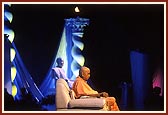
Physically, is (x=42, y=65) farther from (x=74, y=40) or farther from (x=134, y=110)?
(x=134, y=110)

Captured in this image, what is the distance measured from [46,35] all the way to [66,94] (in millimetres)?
672

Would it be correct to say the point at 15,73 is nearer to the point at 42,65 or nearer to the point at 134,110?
the point at 42,65

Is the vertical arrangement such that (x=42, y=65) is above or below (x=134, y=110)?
above

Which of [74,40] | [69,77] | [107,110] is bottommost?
[107,110]

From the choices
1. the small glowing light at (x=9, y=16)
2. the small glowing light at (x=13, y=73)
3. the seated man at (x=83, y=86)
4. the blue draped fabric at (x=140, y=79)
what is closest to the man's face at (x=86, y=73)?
the seated man at (x=83, y=86)

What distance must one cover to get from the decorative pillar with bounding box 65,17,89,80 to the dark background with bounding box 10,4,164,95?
0.18 feet

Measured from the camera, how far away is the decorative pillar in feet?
18.8

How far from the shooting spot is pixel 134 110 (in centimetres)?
567

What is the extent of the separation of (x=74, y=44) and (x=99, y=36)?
0.93 feet

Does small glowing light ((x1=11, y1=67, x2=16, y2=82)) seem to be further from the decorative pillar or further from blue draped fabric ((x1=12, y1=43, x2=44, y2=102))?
the decorative pillar

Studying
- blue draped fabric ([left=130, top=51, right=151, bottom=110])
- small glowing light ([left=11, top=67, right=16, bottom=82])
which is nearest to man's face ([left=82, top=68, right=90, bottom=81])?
blue draped fabric ([left=130, top=51, right=151, bottom=110])

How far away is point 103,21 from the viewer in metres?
5.74

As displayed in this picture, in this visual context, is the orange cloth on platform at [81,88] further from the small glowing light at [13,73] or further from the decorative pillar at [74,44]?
the small glowing light at [13,73]

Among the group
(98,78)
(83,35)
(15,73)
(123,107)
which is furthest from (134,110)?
(15,73)
